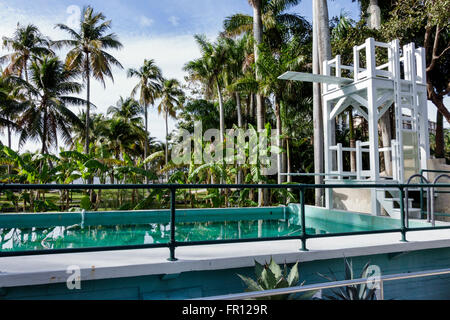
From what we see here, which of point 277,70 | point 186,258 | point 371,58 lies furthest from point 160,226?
point 277,70

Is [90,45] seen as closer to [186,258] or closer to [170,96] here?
[170,96]

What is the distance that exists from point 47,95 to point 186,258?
2353 centimetres

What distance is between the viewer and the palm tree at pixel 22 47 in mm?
27094

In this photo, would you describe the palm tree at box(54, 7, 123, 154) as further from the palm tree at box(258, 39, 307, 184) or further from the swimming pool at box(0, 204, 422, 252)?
the swimming pool at box(0, 204, 422, 252)

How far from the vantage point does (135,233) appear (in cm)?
723

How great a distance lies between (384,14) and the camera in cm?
1822

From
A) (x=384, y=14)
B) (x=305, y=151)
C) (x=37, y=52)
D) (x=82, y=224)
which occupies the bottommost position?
(x=82, y=224)

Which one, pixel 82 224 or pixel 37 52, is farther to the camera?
pixel 37 52

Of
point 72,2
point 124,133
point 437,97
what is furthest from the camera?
point 124,133

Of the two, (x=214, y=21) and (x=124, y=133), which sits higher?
(x=214, y=21)
